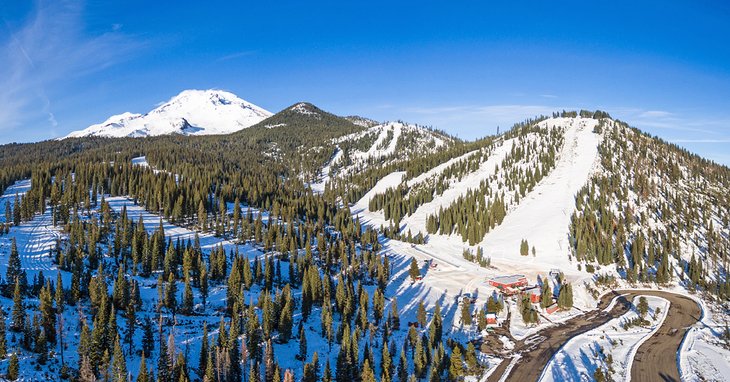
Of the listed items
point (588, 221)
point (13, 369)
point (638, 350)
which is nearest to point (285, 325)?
point (13, 369)

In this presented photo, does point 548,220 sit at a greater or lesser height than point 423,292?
greater

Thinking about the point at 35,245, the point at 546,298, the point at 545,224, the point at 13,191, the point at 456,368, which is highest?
the point at 13,191

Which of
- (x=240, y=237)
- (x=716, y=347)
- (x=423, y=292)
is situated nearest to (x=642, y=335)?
(x=716, y=347)

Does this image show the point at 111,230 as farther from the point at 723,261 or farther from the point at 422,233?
the point at 723,261

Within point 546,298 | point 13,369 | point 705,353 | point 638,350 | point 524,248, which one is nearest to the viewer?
point 13,369

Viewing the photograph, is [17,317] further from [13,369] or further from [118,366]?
[118,366]

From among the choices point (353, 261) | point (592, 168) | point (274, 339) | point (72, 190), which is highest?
point (592, 168)

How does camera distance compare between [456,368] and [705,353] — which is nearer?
[456,368]
